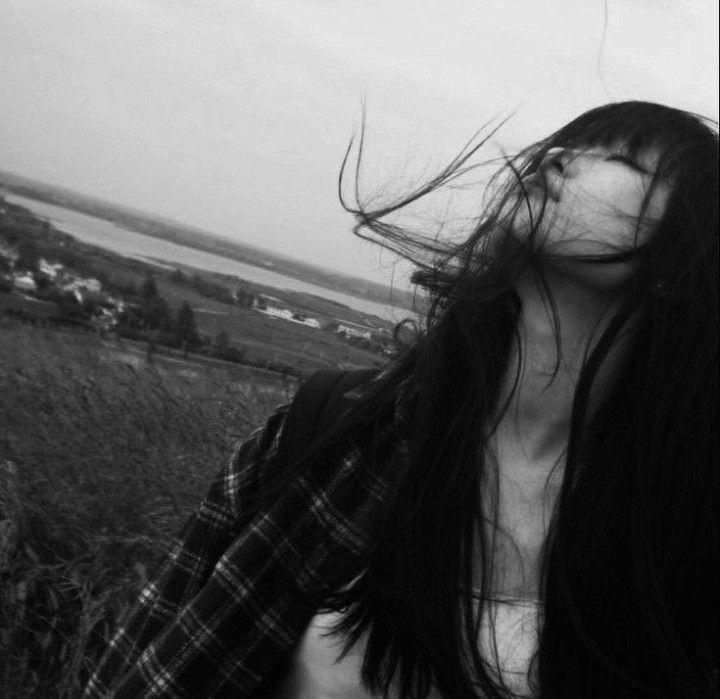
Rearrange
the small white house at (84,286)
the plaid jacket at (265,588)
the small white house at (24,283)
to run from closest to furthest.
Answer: the plaid jacket at (265,588)
the small white house at (84,286)
the small white house at (24,283)

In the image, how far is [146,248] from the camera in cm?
567

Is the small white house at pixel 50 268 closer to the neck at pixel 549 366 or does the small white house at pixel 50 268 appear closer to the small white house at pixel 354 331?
the small white house at pixel 354 331

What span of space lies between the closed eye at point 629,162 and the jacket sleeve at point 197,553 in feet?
2.11

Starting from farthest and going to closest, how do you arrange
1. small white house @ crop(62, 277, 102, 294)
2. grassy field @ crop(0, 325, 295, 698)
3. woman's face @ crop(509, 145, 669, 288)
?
small white house @ crop(62, 277, 102, 294)
grassy field @ crop(0, 325, 295, 698)
woman's face @ crop(509, 145, 669, 288)

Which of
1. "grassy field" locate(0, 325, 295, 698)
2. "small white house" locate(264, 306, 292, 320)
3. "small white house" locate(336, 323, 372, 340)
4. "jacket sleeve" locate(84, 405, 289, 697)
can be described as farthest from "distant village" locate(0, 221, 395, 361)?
"jacket sleeve" locate(84, 405, 289, 697)

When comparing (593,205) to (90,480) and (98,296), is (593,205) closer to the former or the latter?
(90,480)

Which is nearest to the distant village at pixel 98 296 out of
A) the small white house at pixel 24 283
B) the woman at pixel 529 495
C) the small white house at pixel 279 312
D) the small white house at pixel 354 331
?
the small white house at pixel 24 283

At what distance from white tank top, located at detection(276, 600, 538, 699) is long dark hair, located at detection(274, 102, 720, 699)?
0.02m

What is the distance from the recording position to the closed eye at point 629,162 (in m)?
1.24

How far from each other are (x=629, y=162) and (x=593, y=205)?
0.11 metres

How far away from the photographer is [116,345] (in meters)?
4.40

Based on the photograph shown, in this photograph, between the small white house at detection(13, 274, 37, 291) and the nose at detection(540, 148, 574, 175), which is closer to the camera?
the nose at detection(540, 148, 574, 175)

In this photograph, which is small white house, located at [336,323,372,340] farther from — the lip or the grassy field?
the lip

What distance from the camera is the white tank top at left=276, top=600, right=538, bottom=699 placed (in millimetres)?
1211
